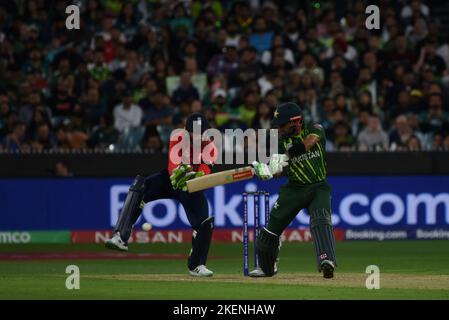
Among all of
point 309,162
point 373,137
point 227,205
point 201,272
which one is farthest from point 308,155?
point 373,137

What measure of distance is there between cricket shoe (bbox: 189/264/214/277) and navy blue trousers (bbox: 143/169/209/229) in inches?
20.8

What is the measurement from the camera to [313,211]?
13680mm

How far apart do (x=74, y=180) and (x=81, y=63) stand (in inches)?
122

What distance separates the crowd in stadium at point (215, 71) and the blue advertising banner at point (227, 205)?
763mm

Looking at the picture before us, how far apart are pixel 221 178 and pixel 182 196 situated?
3.19ft

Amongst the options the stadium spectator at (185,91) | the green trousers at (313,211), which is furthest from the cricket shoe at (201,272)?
the stadium spectator at (185,91)

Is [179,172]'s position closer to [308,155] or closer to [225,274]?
[225,274]

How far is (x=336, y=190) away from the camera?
21281 mm

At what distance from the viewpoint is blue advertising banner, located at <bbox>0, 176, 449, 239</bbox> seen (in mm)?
21094

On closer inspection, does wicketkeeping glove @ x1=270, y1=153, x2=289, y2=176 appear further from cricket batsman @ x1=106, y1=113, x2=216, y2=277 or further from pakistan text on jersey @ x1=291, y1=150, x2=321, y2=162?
cricket batsman @ x1=106, y1=113, x2=216, y2=277

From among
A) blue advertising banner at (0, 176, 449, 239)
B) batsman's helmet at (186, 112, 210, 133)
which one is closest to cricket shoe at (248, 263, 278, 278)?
batsman's helmet at (186, 112, 210, 133)

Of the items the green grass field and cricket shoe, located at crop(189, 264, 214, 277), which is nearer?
the green grass field
